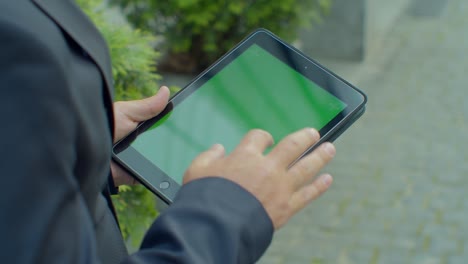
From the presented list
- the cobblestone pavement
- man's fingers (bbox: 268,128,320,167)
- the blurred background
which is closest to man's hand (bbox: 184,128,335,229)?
man's fingers (bbox: 268,128,320,167)

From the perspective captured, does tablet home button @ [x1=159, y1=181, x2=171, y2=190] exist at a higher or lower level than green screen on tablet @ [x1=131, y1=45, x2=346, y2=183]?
lower

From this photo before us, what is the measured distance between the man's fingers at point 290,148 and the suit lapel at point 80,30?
0.32 meters

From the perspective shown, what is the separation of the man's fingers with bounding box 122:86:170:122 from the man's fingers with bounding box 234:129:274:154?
42cm

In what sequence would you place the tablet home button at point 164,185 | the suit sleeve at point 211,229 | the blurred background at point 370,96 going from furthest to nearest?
the blurred background at point 370,96 < the tablet home button at point 164,185 < the suit sleeve at point 211,229

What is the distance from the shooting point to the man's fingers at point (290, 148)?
54.4 inches

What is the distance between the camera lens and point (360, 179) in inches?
197

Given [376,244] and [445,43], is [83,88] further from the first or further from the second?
[445,43]

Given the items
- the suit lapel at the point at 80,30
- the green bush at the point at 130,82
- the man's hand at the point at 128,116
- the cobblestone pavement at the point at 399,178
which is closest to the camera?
the suit lapel at the point at 80,30

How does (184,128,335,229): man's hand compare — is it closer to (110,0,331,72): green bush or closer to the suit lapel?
the suit lapel

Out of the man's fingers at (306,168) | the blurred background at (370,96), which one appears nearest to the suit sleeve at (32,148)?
the man's fingers at (306,168)

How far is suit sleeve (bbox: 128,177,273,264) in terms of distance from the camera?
4.22 feet

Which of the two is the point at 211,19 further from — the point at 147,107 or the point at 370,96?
the point at 147,107

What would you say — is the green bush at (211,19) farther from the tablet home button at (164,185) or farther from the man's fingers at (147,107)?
the tablet home button at (164,185)

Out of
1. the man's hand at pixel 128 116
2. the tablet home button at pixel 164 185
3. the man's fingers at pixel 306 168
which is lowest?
the tablet home button at pixel 164 185
